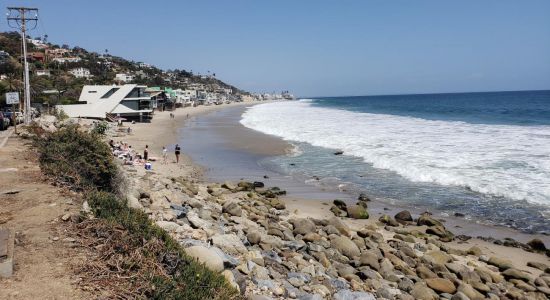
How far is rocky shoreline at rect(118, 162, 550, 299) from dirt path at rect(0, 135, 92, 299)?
165cm

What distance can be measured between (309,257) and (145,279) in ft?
15.0

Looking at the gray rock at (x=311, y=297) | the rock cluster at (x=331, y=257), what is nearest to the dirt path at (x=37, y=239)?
the rock cluster at (x=331, y=257)

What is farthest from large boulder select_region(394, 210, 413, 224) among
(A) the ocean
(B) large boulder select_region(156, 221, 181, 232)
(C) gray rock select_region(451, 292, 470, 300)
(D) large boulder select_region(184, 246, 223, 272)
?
(D) large boulder select_region(184, 246, 223, 272)

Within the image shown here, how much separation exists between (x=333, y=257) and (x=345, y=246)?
0.62 m

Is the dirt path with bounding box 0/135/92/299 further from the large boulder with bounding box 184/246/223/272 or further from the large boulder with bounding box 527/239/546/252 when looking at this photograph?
the large boulder with bounding box 527/239/546/252

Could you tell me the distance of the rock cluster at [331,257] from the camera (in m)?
6.69

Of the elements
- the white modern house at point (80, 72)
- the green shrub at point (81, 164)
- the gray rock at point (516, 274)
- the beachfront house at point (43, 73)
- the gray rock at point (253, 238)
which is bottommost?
the gray rock at point (516, 274)

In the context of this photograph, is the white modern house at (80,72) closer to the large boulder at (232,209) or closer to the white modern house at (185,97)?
the white modern house at (185,97)

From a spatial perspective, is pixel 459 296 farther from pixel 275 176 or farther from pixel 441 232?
pixel 275 176

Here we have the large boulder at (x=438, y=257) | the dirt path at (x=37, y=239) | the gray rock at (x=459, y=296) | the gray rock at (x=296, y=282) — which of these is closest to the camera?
the dirt path at (x=37, y=239)

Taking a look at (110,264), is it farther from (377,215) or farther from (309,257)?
(377,215)

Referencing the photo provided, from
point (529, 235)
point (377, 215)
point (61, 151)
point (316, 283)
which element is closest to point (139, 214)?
point (316, 283)

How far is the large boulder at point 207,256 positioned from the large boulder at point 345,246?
4315mm

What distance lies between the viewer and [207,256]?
5852 mm
